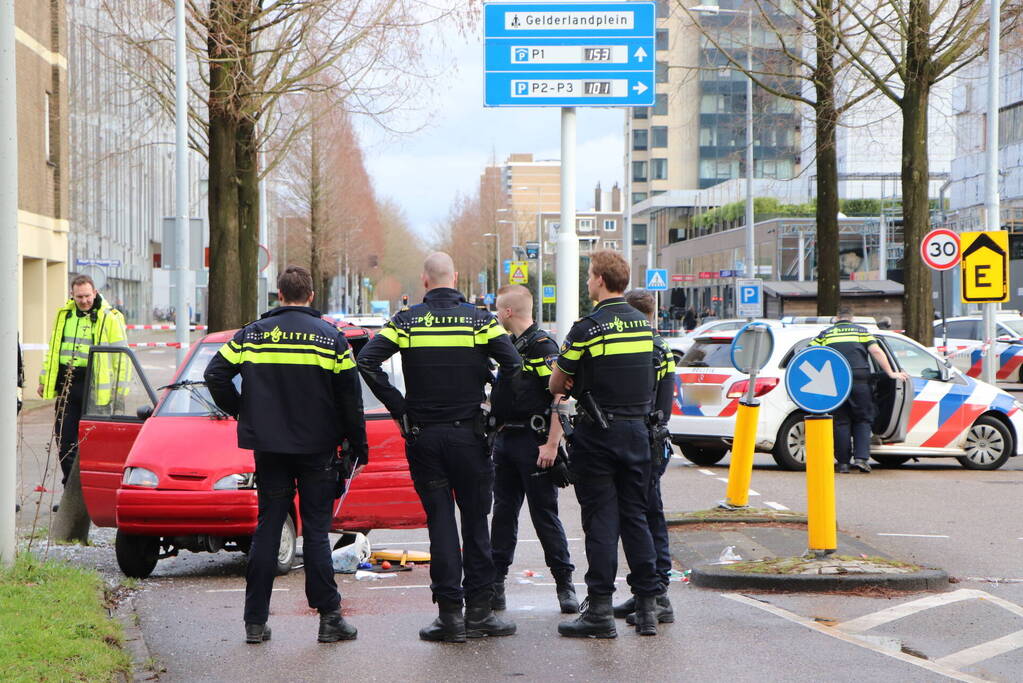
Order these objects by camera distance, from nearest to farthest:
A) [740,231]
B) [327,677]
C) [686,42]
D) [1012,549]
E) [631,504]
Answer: [327,677] → [631,504] → [1012,549] → [740,231] → [686,42]

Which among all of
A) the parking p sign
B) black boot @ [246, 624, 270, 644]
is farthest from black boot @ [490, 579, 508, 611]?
the parking p sign

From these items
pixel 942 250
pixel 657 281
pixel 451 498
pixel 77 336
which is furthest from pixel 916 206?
pixel 657 281

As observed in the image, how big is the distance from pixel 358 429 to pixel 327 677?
131 centimetres

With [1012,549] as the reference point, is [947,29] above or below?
above

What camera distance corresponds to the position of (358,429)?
723 centimetres

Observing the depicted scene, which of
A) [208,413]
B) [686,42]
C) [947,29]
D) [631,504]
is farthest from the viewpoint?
[686,42]

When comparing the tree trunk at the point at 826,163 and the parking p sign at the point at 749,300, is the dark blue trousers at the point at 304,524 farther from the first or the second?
the parking p sign at the point at 749,300

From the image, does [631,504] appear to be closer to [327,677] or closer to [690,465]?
[327,677]

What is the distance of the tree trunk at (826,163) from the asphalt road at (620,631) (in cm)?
1405

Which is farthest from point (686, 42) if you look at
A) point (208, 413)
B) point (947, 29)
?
point (208, 413)

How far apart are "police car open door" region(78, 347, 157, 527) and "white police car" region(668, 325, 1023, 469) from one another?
703 cm

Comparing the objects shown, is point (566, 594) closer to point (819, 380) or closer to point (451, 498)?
point (451, 498)

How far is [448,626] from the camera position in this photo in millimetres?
7195

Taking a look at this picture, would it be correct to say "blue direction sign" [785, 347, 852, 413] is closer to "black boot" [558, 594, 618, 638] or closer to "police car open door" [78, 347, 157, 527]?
"black boot" [558, 594, 618, 638]
